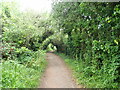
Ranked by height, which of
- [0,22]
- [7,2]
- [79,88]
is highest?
[7,2]

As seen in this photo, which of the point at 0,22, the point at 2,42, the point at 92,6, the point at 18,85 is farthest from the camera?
the point at 0,22

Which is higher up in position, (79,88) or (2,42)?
(2,42)

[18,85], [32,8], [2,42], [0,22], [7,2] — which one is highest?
[7,2]

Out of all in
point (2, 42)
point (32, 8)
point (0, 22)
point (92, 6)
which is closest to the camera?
point (92, 6)

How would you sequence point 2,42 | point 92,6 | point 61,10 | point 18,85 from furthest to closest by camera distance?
point 61,10 → point 2,42 → point 92,6 → point 18,85

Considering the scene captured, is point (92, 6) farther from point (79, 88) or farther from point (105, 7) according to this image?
point (79, 88)

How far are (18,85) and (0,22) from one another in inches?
240

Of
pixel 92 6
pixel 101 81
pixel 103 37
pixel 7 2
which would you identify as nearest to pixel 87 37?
pixel 103 37

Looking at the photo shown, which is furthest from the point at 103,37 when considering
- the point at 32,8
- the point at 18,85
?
the point at 32,8

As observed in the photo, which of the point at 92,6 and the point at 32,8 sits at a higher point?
the point at 32,8

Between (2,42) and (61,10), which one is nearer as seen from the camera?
(2,42)

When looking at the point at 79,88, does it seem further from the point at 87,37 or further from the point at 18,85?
the point at 87,37

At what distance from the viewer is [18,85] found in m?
4.57

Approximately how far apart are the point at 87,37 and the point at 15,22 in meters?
5.81
